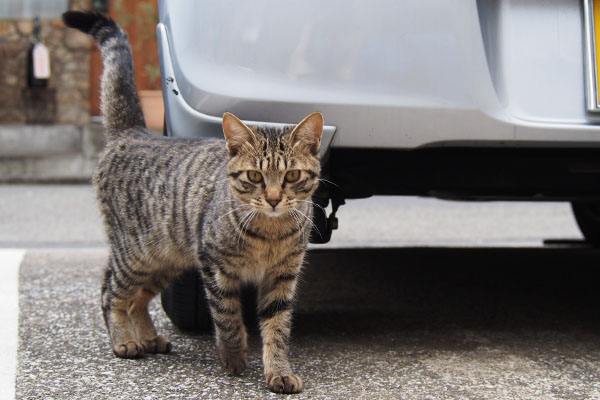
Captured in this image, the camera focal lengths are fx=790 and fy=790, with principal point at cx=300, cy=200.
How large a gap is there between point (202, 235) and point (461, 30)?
990 mm

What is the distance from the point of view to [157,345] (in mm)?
2627

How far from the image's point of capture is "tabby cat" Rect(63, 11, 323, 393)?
2.30m

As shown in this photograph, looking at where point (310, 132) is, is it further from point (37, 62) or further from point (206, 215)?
point (37, 62)

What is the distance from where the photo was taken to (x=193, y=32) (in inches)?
95.1

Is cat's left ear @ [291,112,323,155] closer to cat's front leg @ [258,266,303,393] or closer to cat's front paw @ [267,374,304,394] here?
cat's front leg @ [258,266,303,393]

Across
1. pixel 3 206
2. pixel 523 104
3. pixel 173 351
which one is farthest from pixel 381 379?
pixel 3 206

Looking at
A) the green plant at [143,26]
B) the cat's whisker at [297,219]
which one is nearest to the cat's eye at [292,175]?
the cat's whisker at [297,219]

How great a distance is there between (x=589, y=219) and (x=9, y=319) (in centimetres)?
342

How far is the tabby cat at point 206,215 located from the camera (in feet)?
7.55

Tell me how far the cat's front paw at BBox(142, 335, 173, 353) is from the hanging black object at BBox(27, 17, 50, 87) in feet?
27.9

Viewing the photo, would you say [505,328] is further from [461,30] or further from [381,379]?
[461,30]

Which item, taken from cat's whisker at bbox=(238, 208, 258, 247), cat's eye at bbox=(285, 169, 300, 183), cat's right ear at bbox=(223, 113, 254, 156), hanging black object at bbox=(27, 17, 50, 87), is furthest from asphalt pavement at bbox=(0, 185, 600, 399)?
hanging black object at bbox=(27, 17, 50, 87)

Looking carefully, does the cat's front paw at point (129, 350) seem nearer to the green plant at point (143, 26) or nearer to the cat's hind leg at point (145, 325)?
the cat's hind leg at point (145, 325)

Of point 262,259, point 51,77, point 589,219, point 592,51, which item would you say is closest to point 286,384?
point 262,259
